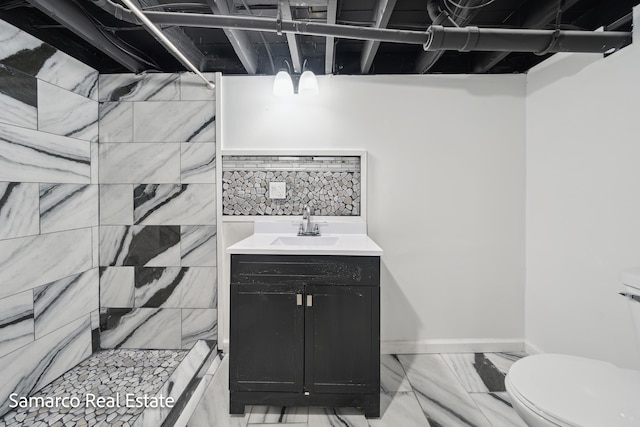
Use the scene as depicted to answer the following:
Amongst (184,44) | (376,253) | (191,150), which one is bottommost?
(376,253)

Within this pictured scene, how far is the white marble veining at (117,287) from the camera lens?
2.31 metres

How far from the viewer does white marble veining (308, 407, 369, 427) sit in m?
1.59

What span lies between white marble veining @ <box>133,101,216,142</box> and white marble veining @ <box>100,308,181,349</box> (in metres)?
1.31

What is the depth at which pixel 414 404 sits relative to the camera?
1723 millimetres

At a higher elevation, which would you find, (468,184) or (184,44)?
(184,44)

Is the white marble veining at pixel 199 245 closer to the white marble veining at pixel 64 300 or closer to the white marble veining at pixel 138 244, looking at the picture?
the white marble veining at pixel 138 244

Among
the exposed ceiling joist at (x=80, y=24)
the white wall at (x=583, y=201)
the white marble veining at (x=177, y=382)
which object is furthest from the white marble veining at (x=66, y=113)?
the white wall at (x=583, y=201)

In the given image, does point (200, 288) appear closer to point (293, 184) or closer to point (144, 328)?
point (144, 328)

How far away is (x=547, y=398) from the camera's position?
3.34ft

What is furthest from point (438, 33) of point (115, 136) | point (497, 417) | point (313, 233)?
point (115, 136)

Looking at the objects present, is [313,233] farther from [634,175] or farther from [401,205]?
[634,175]

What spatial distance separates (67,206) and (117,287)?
685mm

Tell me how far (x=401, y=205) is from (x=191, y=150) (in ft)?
5.35

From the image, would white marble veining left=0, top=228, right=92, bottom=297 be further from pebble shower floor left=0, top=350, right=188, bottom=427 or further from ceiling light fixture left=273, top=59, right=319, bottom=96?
ceiling light fixture left=273, top=59, right=319, bottom=96
